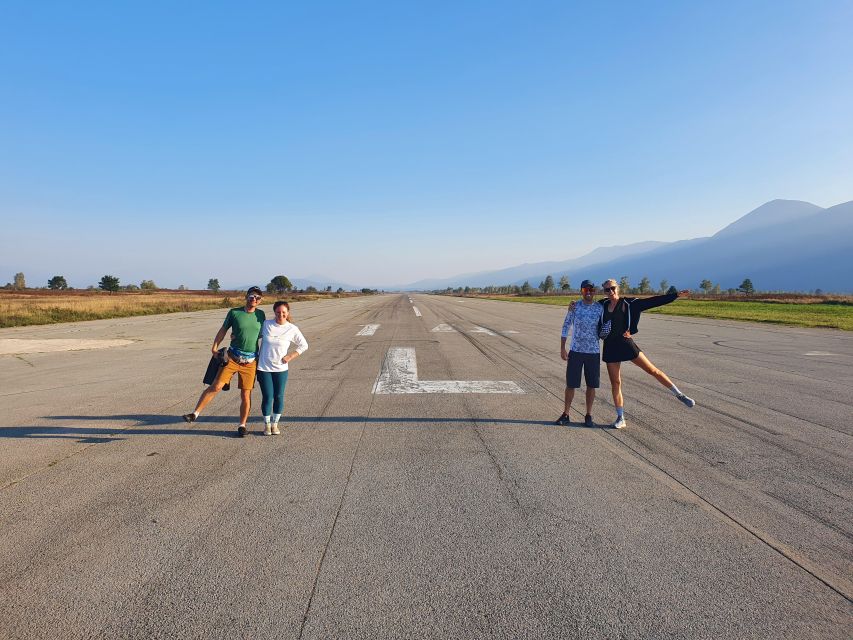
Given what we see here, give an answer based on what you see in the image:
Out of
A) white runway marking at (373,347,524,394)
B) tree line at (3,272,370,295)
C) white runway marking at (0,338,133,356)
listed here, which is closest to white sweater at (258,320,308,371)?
white runway marking at (373,347,524,394)

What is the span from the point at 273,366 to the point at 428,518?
10.2ft

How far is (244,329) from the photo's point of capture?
5.66 m

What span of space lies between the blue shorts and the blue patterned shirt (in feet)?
0.24

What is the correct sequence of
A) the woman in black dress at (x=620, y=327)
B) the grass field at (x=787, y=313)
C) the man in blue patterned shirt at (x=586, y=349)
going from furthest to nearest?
the grass field at (x=787, y=313)
the man in blue patterned shirt at (x=586, y=349)
the woman in black dress at (x=620, y=327)

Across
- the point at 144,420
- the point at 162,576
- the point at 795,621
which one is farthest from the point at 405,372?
the point at 795,621

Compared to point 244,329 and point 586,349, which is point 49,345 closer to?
point 244,329

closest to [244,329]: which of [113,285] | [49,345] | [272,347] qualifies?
[272,347]

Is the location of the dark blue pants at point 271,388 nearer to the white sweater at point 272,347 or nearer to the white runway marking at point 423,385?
the white sweater at point 272,347

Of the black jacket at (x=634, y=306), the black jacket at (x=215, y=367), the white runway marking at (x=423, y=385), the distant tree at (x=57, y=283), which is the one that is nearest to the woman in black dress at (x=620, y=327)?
the black jacket at (x=634, y=306)

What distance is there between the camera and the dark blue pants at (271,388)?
5.70m

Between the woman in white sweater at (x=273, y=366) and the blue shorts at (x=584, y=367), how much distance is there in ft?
12.2

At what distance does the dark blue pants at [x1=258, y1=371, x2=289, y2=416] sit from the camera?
5699 mm

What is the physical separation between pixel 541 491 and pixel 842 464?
3456 mm

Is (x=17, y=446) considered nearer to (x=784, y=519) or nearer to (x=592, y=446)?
(x=592, y=446)
